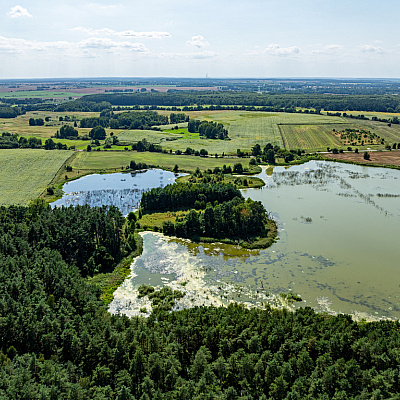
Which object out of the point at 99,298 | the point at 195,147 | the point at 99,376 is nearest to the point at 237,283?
the point at 99,298

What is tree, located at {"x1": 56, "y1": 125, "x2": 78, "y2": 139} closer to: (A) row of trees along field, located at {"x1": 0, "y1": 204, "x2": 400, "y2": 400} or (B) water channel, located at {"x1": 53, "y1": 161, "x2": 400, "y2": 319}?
(B) water channel, located at {"x1": 53, "y1": 161, "x2": 400, "y2": 319}

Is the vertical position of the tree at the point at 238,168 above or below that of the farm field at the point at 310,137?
below

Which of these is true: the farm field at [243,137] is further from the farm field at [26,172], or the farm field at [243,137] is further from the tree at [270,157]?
the farm field at [26,172]

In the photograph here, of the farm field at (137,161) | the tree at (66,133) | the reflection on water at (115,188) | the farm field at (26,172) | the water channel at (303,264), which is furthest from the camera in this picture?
the tree at (66,133)

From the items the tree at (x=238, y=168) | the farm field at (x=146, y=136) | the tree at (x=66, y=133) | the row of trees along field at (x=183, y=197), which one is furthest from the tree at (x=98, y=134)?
the row of trees along field at (x=183, y=197)

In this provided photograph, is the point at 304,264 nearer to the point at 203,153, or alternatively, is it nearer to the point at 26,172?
the point at 203,153

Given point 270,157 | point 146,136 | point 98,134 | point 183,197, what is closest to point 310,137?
point 270,157

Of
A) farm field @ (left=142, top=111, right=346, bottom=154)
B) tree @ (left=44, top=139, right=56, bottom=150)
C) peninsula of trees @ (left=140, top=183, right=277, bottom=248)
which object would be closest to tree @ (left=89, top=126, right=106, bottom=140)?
tree @ (left=44, top=139, right=56, bottom=150)
